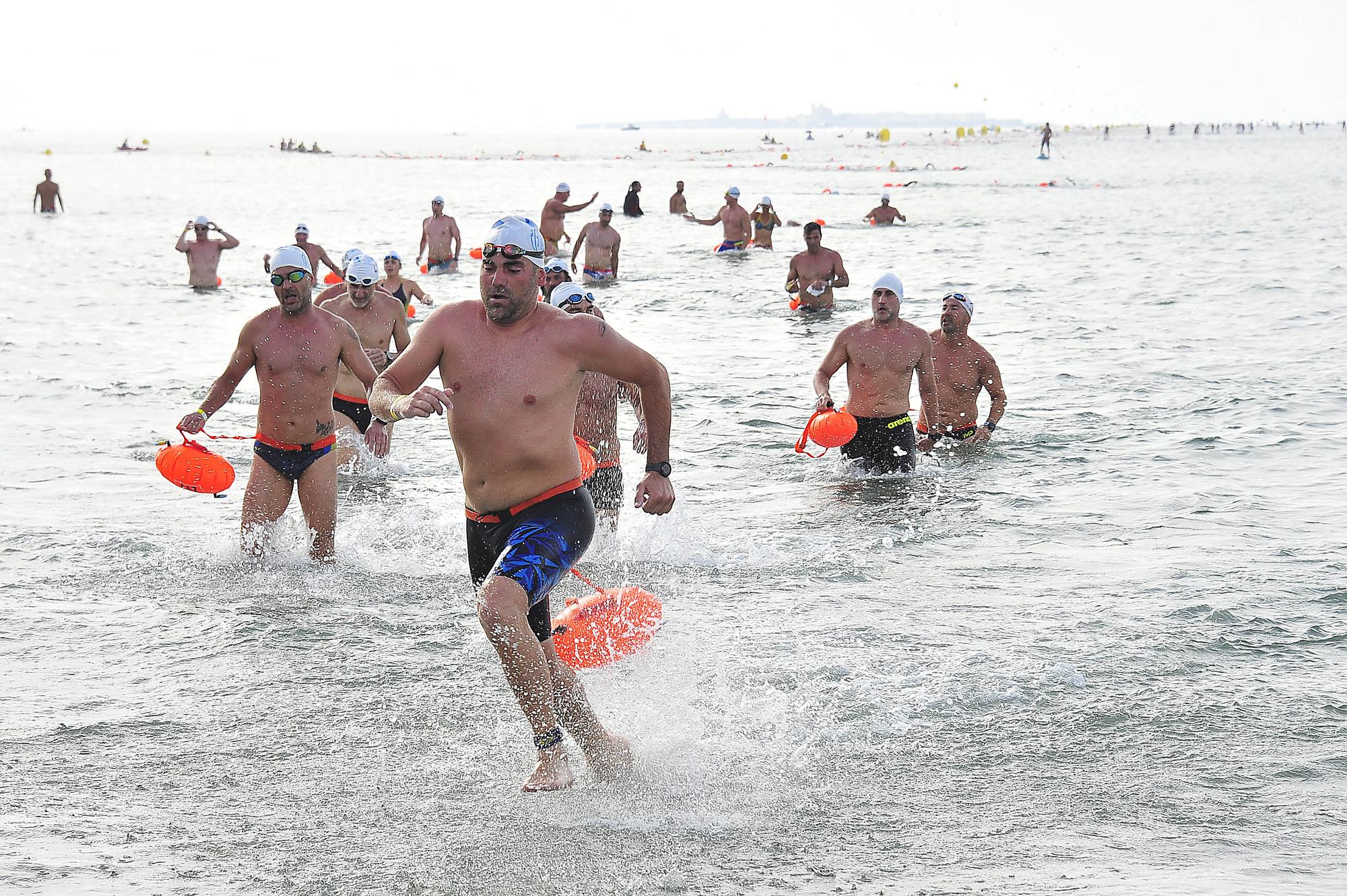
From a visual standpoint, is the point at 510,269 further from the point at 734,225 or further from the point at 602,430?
the point at 734,225

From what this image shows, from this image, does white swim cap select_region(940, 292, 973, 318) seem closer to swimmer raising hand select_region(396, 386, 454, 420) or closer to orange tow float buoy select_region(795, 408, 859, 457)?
orange tow float buoy select_region(795, 408, 859, 457)

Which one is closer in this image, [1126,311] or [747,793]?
[747,793]

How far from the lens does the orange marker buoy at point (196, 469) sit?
7750mm

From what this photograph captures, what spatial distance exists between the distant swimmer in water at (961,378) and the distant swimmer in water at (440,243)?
523 inches

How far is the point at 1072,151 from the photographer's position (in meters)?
87.8

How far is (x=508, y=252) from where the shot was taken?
4.62 m

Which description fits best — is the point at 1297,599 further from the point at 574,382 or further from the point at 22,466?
the point at 22,466

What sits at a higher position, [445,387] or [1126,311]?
[445,387]

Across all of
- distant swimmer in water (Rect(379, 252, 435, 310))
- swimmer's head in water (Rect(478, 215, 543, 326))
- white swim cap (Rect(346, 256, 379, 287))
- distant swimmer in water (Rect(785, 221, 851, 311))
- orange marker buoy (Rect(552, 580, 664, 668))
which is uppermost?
swimmer's head in water (Rect(478, 215, 543, 326))

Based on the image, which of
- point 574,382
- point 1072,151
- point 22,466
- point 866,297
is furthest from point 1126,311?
point 1072,151

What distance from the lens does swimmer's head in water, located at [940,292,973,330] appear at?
10.7 meters

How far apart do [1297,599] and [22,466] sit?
932 cm

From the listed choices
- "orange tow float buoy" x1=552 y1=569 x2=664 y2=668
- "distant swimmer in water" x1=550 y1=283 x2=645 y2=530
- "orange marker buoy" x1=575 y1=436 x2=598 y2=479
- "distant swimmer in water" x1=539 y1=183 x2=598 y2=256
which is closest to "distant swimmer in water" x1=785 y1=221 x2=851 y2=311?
"distant swimmer in water" x1=539 y1=183 x2=598 y2=256

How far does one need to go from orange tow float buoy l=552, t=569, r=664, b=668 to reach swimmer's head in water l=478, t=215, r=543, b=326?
1647 millimetres
